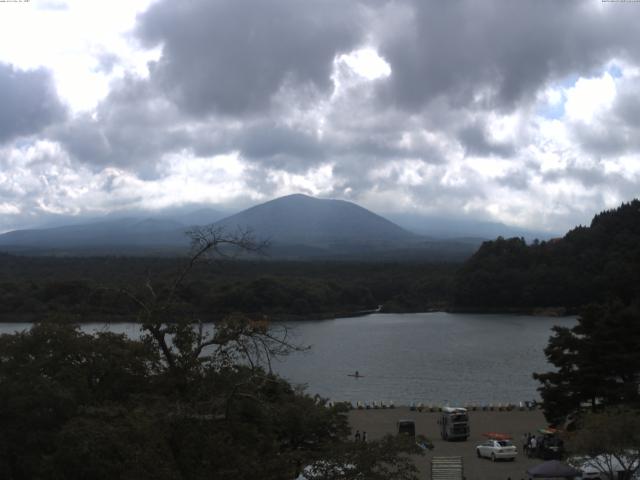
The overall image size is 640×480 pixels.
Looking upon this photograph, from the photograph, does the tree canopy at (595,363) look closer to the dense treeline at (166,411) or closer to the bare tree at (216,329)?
the dense treeline at (166,411)

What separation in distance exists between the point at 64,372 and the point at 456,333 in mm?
34243

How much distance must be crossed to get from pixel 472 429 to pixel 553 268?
38113 mm

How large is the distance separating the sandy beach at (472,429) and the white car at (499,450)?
12 cm

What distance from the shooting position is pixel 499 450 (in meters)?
12.8

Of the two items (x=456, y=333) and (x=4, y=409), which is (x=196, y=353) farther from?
(x=456, y=333)

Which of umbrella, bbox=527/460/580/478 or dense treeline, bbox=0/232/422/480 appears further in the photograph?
umbrella, bbox=527/460/580/478

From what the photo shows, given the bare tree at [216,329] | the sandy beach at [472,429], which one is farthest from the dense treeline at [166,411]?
the sandy beach at [472,429]

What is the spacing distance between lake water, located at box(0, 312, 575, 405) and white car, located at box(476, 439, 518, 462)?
4497mm

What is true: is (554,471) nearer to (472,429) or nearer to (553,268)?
(472,429)

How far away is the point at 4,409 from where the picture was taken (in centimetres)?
745

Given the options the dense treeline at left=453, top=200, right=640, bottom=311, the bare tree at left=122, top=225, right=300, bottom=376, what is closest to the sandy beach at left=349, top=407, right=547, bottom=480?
the bare tree at left=122, top=225, right=300, bottom=376

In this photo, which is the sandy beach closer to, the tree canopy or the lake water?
the tree canopy

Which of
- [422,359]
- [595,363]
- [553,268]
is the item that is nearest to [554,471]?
[595,363]

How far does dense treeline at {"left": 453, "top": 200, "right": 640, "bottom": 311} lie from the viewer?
50125mm
